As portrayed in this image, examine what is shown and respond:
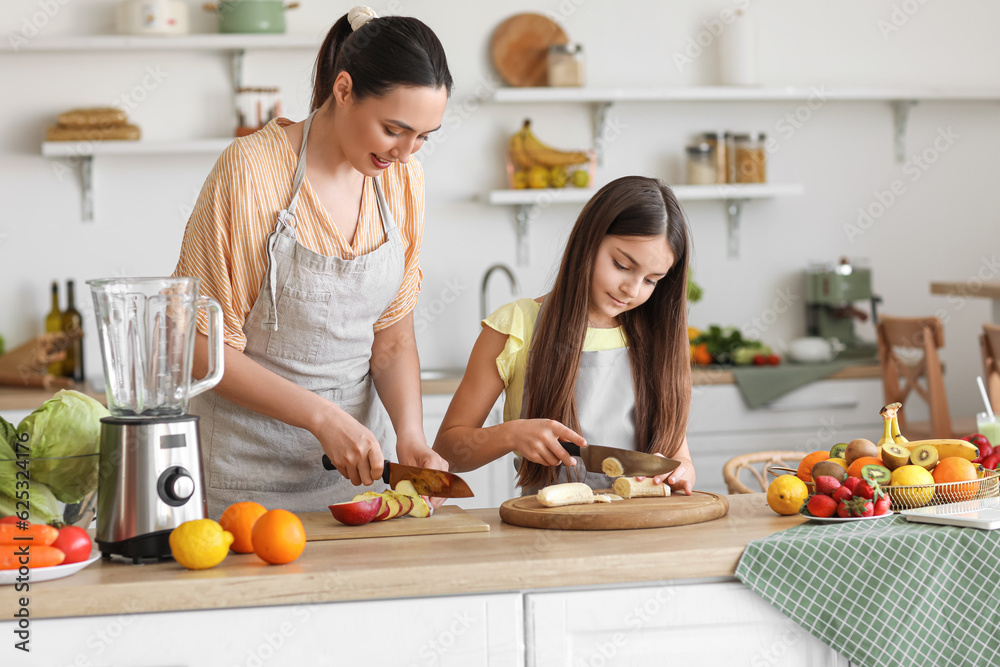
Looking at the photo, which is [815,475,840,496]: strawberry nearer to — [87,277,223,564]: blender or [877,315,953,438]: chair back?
[87,277,223,564]: blender

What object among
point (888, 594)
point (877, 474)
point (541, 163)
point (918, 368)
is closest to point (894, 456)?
point (877, 474)

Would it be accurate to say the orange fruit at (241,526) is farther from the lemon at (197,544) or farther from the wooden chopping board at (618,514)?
the wooden chopping board at (618,514)

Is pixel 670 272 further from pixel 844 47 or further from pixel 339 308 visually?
pixel 844 47

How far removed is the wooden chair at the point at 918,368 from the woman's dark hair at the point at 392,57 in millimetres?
2157

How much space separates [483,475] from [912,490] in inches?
75.8

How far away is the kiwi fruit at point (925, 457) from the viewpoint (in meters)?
1.42

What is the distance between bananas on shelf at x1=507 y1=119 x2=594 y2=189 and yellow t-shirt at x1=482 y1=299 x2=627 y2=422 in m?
1.81

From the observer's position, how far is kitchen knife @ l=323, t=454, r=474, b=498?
4.50 ft

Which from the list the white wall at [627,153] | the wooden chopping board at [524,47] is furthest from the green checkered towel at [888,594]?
the wooden chopping board at [524,47]

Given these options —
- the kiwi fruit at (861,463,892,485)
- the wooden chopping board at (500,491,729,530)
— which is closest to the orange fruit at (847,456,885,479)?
the kiwi fruit at (861,463,892,485)

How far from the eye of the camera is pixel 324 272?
156cm

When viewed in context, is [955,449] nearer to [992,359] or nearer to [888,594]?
[888,594]

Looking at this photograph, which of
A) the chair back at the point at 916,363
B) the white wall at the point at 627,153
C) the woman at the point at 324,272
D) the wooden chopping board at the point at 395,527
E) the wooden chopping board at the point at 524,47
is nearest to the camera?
the wooden chopping board at the point at 395,527

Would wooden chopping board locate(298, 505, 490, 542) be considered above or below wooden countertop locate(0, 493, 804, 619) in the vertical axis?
above
